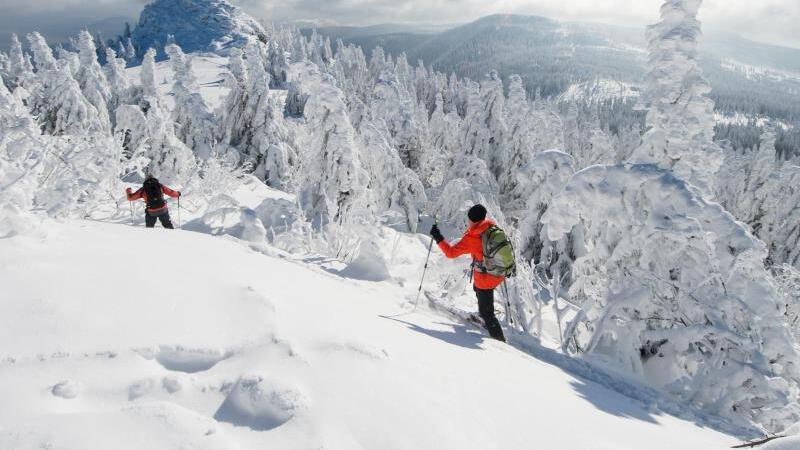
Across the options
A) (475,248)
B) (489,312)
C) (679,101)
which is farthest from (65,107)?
(679,101)

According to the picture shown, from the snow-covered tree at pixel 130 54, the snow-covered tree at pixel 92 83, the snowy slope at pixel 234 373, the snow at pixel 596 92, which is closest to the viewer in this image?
the snowy slope at pixel 234 373

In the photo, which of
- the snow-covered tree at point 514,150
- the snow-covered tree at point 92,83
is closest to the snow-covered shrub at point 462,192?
the snow-covered tree at point 514,150

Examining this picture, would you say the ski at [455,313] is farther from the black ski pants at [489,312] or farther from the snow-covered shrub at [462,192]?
the snow-covered shrub at [462,192]

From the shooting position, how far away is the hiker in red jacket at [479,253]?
5.26 metres

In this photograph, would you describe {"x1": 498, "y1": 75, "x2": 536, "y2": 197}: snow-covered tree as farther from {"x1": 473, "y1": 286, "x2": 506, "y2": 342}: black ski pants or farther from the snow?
the snow

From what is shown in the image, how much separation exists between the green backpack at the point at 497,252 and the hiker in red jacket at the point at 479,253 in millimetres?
77

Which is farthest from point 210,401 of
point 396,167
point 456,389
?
point 396,167

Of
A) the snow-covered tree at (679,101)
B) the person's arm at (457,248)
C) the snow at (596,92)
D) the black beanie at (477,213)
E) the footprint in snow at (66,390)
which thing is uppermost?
the snow at (596,92)

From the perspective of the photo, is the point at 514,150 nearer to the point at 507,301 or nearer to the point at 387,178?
the point at 387,178

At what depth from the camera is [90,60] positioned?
4759 cm

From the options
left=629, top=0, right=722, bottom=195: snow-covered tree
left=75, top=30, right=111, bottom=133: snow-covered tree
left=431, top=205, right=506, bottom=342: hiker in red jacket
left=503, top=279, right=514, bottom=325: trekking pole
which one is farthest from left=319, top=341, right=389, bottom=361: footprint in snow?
left=75, top=30, right=111, bottom=133: snow-covered tree

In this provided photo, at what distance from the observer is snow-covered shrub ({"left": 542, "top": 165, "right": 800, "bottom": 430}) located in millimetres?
5477

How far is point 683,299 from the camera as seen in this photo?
6016 mm

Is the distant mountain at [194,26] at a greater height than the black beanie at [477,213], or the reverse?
the distant mountain at [194,26]
